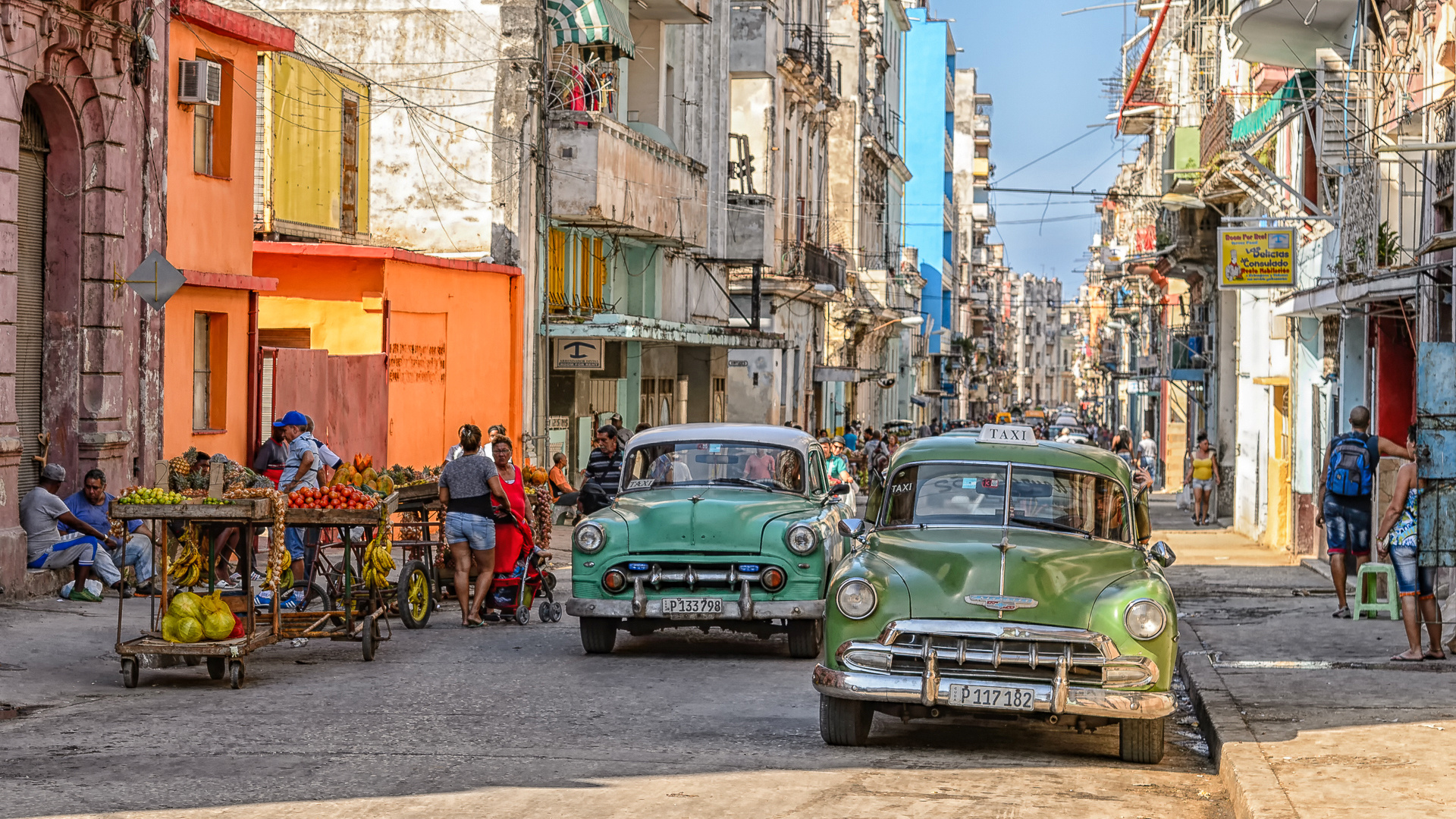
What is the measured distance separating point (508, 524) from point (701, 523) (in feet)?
8.06

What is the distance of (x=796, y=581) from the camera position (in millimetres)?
13195

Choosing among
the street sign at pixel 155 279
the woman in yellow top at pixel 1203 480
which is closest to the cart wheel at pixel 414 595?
the street sign at pixel 155 279

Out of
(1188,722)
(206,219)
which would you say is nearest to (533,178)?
(206,219)

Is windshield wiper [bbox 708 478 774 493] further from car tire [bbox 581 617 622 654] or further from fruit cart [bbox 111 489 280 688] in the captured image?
fruit cart [bbox 111 489 280 688]

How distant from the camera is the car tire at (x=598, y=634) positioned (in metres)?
13.4

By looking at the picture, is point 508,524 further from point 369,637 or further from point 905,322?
point 905,322

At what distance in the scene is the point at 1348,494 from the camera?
15914 mm

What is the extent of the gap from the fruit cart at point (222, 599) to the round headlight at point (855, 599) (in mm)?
4061

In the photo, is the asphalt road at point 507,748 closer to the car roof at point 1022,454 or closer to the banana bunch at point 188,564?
the banana bunch at point 188,564

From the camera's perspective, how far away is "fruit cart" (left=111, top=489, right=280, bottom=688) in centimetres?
1120

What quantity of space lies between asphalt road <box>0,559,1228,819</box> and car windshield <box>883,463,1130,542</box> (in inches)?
46.8

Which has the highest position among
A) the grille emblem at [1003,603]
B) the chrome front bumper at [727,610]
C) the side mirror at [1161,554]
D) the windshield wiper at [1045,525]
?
the windshield wiper at [1045,525]

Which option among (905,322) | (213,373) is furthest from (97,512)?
(905,322)

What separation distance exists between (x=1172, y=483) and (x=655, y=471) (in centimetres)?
4353
